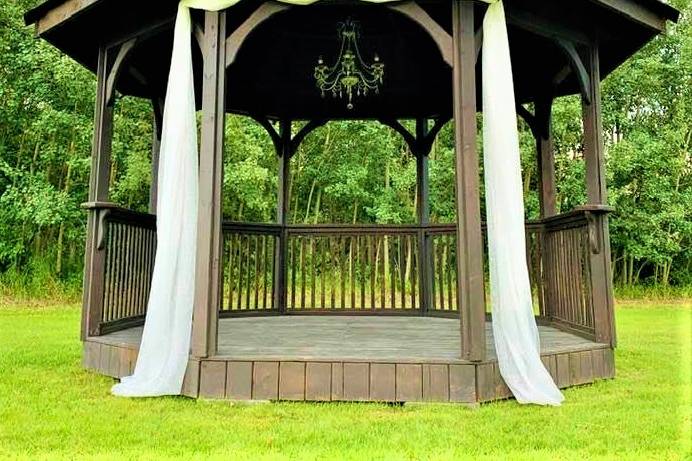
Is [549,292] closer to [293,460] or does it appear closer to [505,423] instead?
[505,423]

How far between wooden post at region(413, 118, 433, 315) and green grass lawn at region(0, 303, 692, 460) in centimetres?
250

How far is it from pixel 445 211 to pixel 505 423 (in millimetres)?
11239

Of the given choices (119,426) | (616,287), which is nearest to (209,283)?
(119,426)

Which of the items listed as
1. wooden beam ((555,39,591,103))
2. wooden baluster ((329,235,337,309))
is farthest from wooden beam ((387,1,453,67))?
wooden baluster ((329,235,337,309))

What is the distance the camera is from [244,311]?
5848 mm

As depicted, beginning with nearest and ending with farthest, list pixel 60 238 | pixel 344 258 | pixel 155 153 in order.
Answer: pixel 155 153, pixel 344 258, pixel 60 238

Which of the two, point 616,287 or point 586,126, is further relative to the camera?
point 616,287

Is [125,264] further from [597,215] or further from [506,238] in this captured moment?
[597,215]

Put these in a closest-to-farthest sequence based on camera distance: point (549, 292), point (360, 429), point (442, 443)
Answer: point (442, 443) < point (360, 429) < point (549, 292)

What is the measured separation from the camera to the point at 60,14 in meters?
3.97

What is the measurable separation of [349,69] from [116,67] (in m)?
1.95

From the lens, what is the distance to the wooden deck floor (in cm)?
328

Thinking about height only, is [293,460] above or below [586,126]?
below

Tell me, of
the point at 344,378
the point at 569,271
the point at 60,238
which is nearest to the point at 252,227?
the point at 344,378
